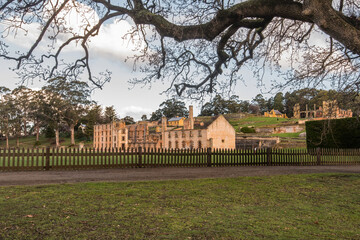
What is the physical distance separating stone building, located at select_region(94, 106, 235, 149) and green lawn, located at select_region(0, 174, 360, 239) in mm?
35506

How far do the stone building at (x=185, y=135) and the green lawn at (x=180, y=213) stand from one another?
35506 millimetres

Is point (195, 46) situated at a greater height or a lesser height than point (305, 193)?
greater

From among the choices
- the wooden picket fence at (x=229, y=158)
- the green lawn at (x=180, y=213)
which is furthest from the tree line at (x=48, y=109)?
the green lawn at (x=180, y=213)

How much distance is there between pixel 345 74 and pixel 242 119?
88.0 m

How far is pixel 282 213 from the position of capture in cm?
611

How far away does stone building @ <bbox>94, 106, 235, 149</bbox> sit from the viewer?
156 feet

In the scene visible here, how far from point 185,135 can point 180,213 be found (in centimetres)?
4378

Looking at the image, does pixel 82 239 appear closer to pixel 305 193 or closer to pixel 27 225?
pixel 27 225

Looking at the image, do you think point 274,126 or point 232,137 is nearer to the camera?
point 232,137

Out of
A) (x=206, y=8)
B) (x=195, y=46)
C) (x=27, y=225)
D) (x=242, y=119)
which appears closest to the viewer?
(x=27, y=225)

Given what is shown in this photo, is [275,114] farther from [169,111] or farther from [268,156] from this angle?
[268,156]

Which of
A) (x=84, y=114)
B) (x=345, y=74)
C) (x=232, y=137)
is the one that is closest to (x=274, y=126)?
(x=232, y=137)

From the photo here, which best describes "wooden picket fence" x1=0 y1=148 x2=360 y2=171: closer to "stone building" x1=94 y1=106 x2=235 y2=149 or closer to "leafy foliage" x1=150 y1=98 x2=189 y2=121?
"stone building" x1=94 y1=106 x2=235 y2=149

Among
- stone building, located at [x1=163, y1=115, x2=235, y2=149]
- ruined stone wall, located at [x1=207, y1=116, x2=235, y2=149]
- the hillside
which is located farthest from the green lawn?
the hillside
